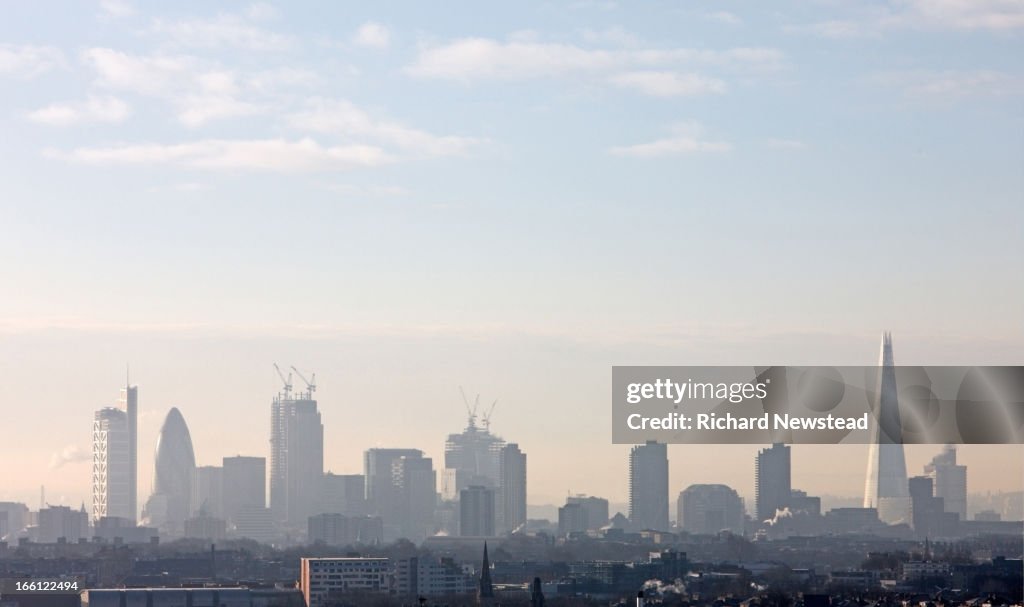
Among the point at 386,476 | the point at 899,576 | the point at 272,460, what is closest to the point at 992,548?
the point at 899,576

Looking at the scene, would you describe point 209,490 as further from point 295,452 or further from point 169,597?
point 169,597

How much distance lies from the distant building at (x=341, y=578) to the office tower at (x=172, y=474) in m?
98.3

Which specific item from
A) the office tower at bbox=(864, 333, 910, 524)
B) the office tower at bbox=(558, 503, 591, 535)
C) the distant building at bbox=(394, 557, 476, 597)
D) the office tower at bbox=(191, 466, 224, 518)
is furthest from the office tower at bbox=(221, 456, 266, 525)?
the distant building at bbox=(394, 557, 476, 597)

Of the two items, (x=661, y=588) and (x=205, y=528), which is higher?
(x=205, y=528)

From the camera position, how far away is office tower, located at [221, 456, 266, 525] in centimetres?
17875

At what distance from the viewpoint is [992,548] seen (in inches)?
4675

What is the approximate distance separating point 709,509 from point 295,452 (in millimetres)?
39094

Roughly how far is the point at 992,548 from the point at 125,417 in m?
89.7

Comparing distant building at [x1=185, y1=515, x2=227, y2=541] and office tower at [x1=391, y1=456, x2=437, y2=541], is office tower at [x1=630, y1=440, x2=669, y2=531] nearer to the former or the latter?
office tower at [x1=391, y1=456, x2=437, y2=541]

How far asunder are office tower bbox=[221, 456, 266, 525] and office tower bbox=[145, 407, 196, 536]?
3.68 m

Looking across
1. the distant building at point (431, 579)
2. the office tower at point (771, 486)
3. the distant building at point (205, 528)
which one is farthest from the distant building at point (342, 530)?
the distant building at point (431, 579)

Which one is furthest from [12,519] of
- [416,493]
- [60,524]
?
[416,493]

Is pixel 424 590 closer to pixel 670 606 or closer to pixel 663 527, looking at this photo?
pixel 670 606

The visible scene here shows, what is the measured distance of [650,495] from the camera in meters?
151
